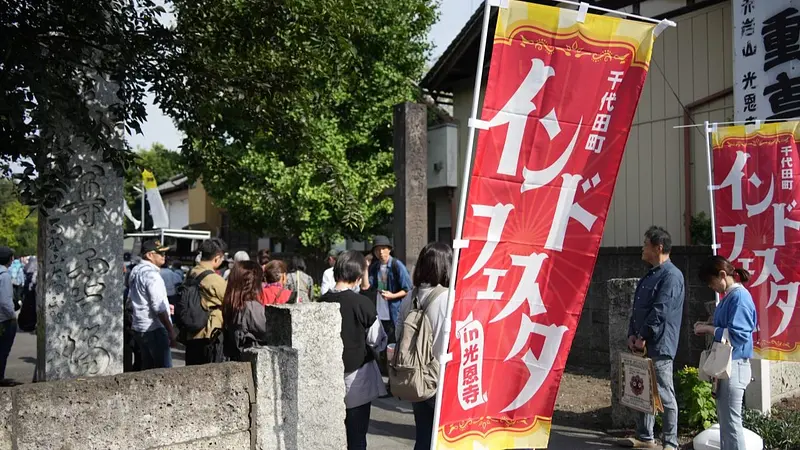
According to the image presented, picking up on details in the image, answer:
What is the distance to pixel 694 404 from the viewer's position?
6922 mm

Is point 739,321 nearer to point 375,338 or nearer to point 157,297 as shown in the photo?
point 375,338

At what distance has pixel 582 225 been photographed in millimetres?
3744

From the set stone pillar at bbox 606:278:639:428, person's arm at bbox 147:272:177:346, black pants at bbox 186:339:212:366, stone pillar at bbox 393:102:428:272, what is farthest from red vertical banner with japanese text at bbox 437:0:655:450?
stone pillar at bbox 393:102:428:272

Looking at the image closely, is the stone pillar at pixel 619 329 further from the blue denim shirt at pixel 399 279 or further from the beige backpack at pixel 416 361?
the beige backpack at pixel 416 361

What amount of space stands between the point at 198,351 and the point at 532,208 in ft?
14.4

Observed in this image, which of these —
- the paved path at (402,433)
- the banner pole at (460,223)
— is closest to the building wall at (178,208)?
the paved path at (402,433)

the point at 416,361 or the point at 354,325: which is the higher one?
the point at 354,325

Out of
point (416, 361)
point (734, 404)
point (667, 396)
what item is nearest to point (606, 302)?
point (667, 396)

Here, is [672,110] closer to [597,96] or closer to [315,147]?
[315,147]

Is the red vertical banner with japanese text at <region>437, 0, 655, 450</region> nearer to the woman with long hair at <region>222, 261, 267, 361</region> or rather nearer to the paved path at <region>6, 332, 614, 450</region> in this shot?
the woman with long hair at <region>222, 261, 267, 361</region>

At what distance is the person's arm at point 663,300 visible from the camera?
5992mm

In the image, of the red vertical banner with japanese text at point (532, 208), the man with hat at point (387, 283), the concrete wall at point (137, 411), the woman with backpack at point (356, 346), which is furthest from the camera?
the man with hat at point (387, 283)

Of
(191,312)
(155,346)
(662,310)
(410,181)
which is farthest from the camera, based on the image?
(410,181)

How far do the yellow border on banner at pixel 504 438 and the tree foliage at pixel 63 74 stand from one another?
9.96 ft
